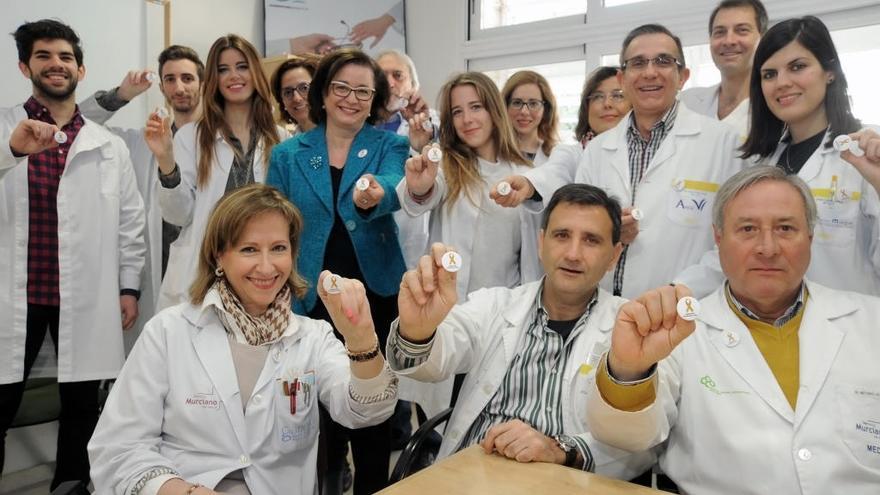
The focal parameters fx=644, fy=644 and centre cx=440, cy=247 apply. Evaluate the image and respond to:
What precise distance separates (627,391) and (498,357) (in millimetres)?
524

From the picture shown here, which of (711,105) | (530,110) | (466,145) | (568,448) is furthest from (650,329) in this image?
(711,105)

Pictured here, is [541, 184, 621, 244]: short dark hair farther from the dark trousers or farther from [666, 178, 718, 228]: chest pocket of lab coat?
the dark trousers

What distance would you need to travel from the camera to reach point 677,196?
2.14 metres

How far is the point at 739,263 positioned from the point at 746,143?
69 cm

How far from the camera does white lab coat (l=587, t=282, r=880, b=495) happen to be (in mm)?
1384

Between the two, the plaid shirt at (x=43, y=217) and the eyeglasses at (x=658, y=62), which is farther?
the plaid shirt at (x=43, y=217)

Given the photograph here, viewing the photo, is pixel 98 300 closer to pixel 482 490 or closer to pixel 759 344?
pixel 482 490

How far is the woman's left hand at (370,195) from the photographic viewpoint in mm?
2174

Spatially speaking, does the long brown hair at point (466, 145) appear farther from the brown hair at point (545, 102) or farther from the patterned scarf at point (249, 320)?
the patterned scarf at point (249, 320)

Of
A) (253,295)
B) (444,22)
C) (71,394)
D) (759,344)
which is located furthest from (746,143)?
(444,22)

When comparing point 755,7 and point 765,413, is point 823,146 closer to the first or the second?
point 765,413

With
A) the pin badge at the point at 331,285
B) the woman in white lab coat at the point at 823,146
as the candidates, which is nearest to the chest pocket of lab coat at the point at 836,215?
A: the woman in white lab coat at the point at 823,146

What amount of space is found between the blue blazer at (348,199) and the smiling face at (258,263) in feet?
1.56

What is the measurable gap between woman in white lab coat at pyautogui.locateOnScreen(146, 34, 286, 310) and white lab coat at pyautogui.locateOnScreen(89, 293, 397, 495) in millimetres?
1056
